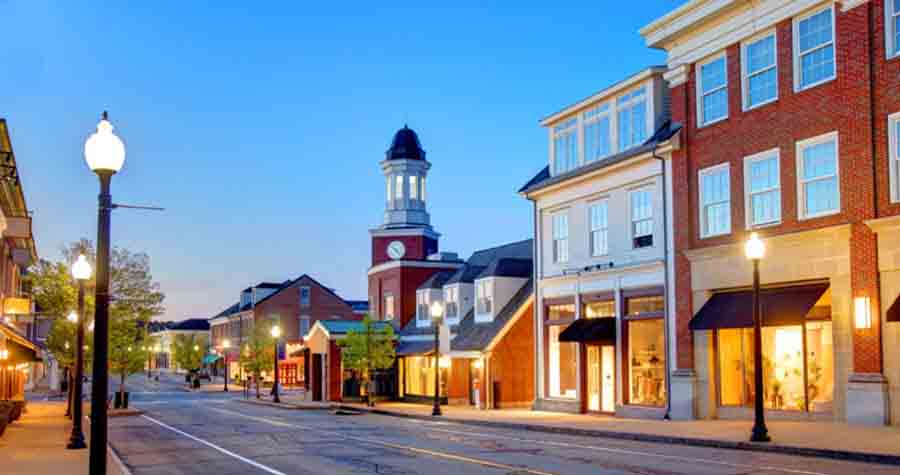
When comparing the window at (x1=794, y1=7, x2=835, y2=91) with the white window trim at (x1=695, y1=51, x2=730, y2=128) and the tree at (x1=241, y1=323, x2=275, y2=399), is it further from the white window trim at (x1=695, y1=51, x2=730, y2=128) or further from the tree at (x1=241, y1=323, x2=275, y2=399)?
the tree at (x1=241, y1=323, x2=275, y2=399)

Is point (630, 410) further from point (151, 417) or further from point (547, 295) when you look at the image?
point (151, 417)

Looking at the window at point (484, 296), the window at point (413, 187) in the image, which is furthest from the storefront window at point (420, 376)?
the window at point (413, 187)

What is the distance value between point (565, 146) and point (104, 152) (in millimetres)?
29319

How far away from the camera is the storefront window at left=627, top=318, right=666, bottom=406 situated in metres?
32.2

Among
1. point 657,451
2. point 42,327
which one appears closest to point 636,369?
point 657,451

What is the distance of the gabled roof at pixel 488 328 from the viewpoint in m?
42.9

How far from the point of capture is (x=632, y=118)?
34.2 metres

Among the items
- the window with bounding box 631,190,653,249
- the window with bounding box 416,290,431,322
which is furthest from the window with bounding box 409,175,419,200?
the window with bounding box 631,190,653,249

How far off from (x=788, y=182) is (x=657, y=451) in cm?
950

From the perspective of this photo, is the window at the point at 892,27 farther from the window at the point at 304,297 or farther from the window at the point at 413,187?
the window at the point at 304,297

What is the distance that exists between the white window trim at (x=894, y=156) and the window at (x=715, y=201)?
603cm

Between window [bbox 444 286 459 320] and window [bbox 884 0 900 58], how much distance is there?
29497 mm

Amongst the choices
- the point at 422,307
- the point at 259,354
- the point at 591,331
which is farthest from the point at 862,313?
the point at 259,354

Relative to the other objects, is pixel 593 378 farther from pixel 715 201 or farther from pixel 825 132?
pixel 825 132
